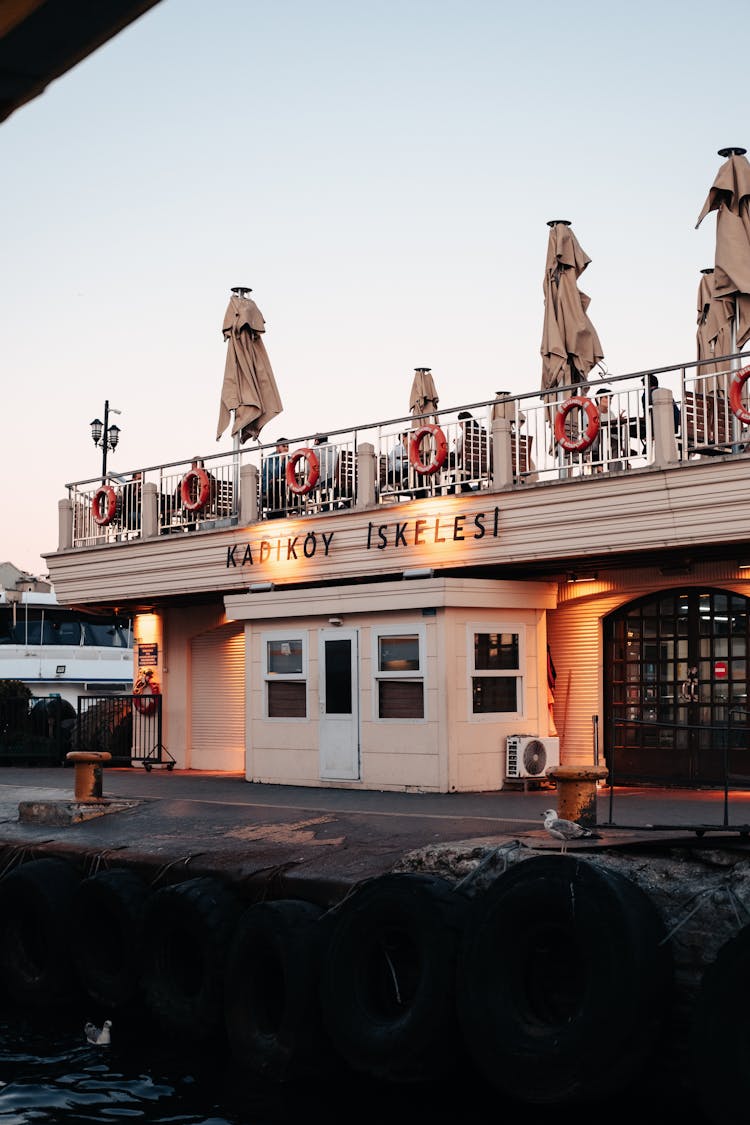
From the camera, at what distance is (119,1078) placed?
904 cm

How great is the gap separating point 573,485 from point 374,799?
4.56 m

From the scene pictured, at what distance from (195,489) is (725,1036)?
15330 millimetres

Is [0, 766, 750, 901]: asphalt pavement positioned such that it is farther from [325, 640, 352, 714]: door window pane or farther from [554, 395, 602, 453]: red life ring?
[554, 395, 602, 453]: red life ring

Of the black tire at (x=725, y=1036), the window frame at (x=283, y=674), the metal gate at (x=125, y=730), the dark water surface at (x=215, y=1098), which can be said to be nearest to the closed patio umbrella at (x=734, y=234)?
the window frame at (x=283, y=674)

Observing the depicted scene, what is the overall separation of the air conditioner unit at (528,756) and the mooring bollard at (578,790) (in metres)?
6.06

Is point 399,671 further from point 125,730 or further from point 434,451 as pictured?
point 125,730

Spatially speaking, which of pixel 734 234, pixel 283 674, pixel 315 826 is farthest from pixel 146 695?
pixel 734 234

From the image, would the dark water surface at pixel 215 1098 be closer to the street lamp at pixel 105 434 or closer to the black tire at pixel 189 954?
the black tire at pixel 189 954

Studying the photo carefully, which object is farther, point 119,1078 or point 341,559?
point 341,559

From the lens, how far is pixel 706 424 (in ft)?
47.5

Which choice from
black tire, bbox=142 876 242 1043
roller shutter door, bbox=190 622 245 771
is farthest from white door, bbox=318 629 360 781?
black tire, bbox=142 876 242 1043

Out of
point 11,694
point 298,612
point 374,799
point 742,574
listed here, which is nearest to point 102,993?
point 374,799

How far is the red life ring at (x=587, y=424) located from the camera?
49.5 feet

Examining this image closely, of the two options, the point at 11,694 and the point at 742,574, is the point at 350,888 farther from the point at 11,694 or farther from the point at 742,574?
the point at 11,694
